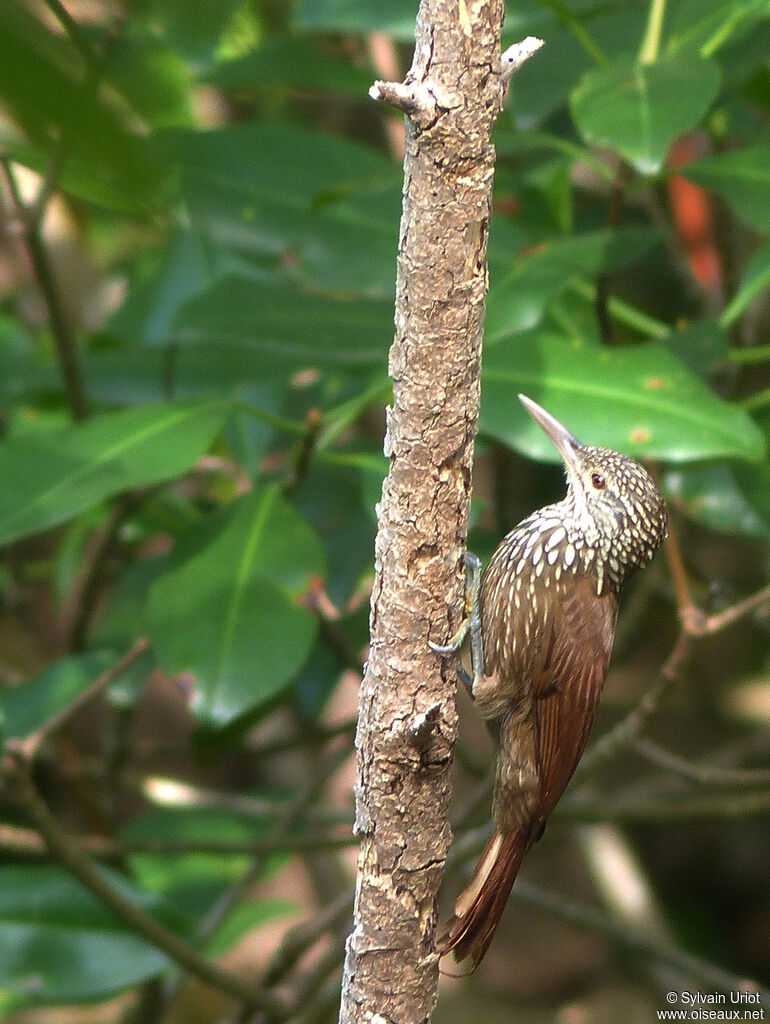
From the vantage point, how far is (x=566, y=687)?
2.35m

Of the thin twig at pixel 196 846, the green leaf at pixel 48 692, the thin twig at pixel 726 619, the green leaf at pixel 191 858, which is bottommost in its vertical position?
the green leaf at pixel 191 858

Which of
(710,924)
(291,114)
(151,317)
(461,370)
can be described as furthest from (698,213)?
(461,370)

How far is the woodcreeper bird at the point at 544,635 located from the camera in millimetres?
2293

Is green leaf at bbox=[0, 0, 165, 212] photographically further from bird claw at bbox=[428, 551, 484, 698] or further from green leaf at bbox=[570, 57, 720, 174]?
bird claw at bbox=[428, 551, 484, 698]

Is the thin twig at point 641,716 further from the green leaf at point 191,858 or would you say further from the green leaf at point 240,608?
the green leaf at point 191,858

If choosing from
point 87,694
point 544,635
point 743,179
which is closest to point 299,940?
point 87,694

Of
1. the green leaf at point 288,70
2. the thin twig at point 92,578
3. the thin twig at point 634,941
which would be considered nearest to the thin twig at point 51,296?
the thin twig at point 92,578

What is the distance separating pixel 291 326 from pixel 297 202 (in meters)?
0.48

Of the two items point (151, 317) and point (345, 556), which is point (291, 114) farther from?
point (345, 556)

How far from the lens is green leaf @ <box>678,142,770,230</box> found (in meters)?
2.47

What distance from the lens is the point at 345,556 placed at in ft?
9.73

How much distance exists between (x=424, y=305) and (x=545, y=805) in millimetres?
1240

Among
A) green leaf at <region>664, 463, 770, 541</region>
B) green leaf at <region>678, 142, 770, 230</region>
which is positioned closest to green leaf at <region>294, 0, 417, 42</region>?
green leaf at <region>678, 142, 770, 230</region>

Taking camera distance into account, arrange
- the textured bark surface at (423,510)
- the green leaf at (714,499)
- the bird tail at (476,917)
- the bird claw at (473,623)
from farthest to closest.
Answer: the green leaf at (714,499) → the bird claw at (473,623) → the bird tail at (476,917) → the textured bark surface at (423,510)
